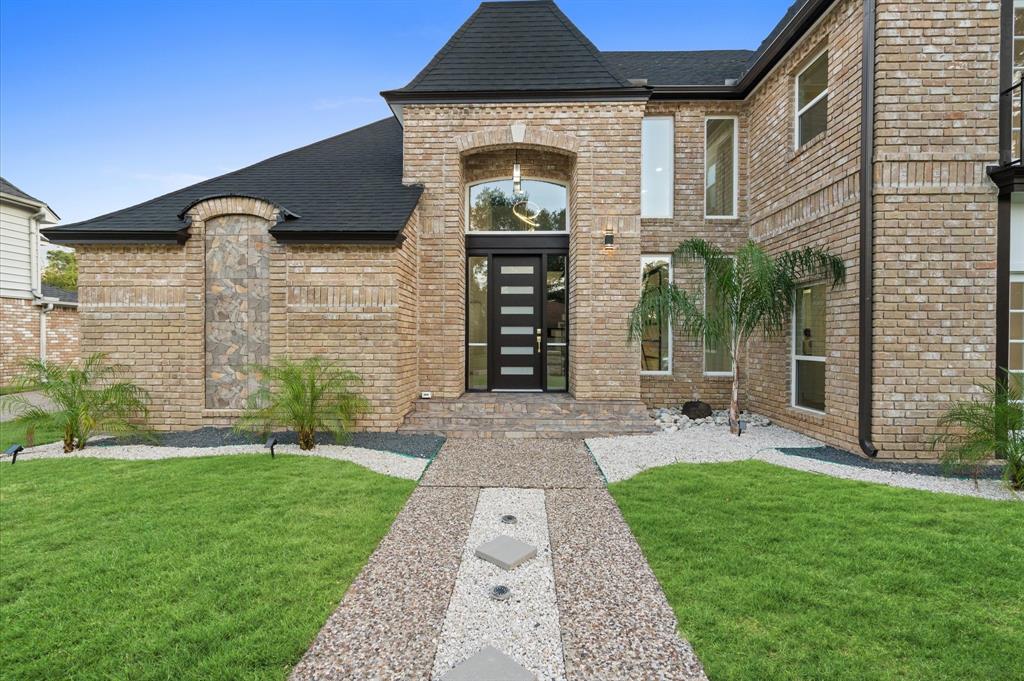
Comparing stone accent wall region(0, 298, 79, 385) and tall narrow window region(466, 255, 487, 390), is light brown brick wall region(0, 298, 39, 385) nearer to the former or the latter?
stone accent wall region(0, 298, 79, 385)

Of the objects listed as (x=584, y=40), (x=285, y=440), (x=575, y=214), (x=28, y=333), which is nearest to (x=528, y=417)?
(x=285, y=440)

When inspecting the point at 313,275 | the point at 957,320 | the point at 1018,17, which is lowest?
the point at 957,320

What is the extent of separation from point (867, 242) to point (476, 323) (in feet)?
19.4

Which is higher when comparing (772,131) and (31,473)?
(772,131)

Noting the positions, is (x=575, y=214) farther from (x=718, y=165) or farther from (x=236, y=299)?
(x=236, y=299)

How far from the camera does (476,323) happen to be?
26.6 feet

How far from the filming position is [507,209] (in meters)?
8.15

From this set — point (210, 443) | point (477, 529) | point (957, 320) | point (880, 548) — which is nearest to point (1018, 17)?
point (957, 320)

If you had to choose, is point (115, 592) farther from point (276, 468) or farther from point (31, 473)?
point (31, 473)

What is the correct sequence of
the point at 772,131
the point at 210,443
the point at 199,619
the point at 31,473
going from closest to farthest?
the point at 199,619 < the point at 31,473 < the point at 210,443 < the point at 772,131

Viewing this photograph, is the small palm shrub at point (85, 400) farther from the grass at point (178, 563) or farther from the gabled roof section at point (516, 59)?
the gabled roof section at point (516, 59)

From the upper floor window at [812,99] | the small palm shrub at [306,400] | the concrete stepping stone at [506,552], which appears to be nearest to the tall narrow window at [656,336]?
the upper floor window at [812,99]

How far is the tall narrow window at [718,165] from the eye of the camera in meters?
8.30

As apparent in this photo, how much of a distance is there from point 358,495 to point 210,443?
3.24 m
